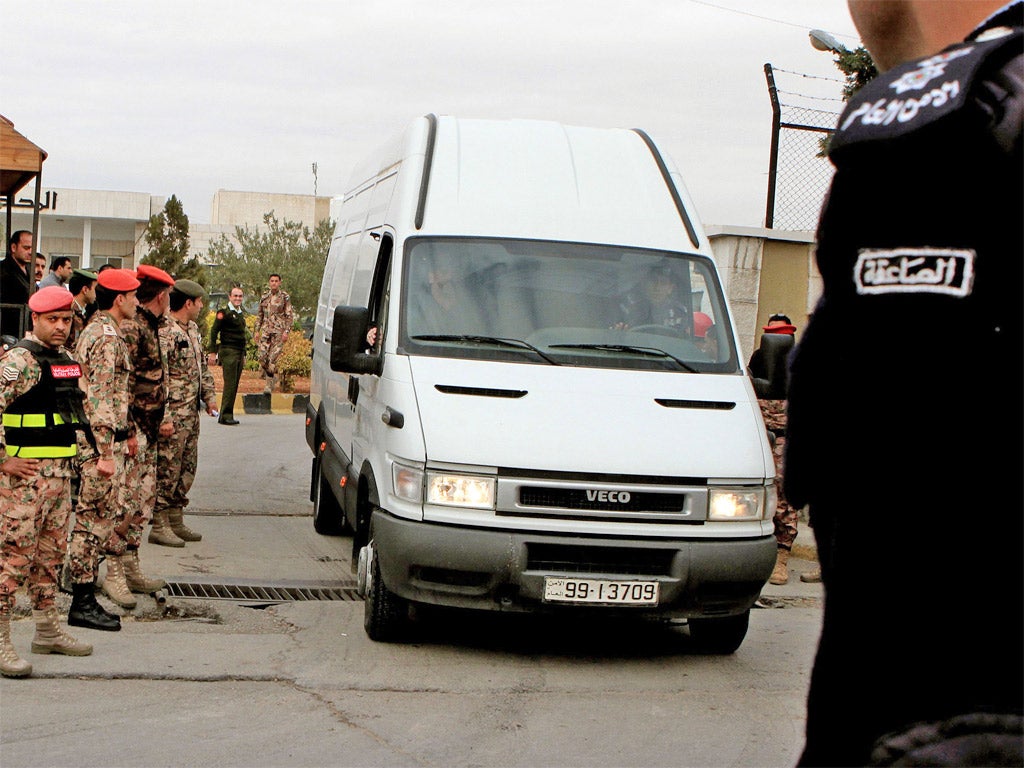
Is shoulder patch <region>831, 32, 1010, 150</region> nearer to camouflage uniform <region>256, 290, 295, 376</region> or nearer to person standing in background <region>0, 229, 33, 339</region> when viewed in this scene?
person standing in background <region>0, 229, 33, 339</region>

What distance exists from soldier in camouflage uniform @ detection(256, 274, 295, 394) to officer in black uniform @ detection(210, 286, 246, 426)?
3.52m

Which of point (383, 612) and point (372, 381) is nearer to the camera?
point (383, 612)

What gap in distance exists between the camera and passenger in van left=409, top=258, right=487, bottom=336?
23.0ft

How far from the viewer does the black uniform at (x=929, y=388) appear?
46.2 inches

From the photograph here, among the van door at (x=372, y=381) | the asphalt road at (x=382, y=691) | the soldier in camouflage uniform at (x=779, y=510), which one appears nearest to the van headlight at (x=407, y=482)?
the van door at (x=372, y=381)

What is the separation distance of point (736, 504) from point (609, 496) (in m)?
0.68

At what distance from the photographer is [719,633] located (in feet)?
23.3

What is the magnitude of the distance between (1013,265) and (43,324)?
226 inches

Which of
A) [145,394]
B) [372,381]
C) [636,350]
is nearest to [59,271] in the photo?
[145,394]

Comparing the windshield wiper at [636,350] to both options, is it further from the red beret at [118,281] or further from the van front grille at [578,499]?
the red beret at [118,281]

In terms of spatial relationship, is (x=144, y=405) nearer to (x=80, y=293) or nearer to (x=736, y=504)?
(x=80, y=293)

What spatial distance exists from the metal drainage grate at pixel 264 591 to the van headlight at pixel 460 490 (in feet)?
7.16

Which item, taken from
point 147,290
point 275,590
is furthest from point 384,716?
point 147,290

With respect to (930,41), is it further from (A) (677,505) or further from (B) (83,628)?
(B) (83,628)
